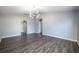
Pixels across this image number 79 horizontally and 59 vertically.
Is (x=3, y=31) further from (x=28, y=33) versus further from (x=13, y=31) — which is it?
(x=28, y=33)

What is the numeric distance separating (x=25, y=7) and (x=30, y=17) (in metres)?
0.22

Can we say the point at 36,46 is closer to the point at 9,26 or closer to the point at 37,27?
the point at 37,27

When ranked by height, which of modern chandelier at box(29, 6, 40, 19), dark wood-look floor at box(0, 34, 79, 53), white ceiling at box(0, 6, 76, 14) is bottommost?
dark wood-look floor at box(0, 34, 79, 53)

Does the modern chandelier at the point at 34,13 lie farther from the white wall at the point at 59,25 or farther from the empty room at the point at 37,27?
the white wall at the point at 59,25

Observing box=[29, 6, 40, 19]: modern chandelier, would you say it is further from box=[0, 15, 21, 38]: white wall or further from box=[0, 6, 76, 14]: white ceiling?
box=[0, 15, 21, 38]: white wall

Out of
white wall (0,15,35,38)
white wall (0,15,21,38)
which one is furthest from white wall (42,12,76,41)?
white wall (0,15,21,38)

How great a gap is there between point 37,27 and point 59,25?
45 centimetres

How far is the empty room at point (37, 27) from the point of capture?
1.96m

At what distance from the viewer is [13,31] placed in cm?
204

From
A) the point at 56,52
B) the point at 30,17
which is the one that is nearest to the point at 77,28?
the point at 56,52

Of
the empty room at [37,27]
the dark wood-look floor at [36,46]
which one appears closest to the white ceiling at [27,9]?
the empty room at [37,27]

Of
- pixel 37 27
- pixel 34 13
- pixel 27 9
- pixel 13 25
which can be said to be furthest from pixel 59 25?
pixel 13 25

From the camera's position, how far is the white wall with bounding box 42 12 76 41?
1.97 metres

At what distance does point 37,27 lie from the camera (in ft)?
6.82
